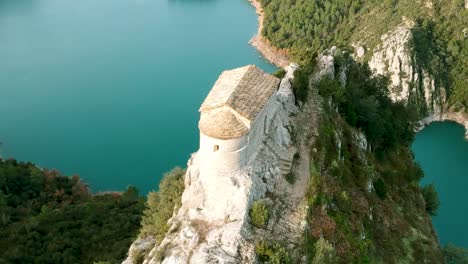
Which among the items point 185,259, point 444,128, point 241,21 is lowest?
point 185,259

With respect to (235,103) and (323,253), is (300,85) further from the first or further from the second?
(323,253)

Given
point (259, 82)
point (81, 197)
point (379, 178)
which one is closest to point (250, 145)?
point (259, 82)

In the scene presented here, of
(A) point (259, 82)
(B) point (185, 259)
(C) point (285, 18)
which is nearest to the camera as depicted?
(B) point (185, 259)

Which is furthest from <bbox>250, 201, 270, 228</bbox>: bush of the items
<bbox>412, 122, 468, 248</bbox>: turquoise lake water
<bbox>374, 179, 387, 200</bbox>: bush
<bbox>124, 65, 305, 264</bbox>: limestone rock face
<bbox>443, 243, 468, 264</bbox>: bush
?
<bbox>412, 122, 468, 248</bbox>: turquoise lake water

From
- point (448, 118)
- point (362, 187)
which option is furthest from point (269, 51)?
point (362, 187)

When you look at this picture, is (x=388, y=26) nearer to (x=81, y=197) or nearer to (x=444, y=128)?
(x=444, y=128)

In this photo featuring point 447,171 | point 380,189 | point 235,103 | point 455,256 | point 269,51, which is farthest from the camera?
point 269,51
